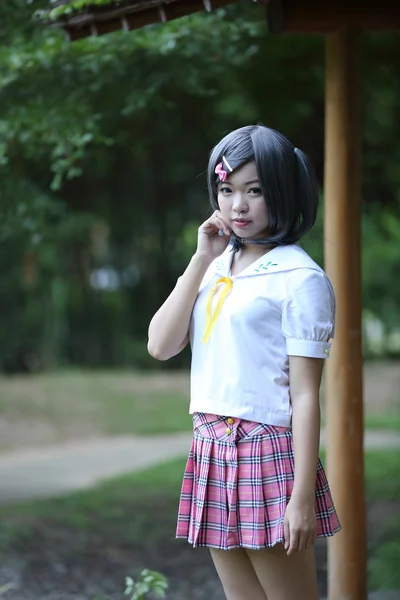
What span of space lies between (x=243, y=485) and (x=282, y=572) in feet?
0.76

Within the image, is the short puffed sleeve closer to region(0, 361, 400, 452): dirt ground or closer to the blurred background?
the blurred background

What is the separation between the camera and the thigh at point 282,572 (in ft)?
7.14

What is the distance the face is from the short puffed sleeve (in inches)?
6.5

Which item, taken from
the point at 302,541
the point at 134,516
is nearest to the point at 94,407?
the point at 134,516

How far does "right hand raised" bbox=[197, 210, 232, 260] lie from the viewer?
7.54 ft

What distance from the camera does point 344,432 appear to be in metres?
3.58

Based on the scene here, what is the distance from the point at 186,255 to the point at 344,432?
11755mm

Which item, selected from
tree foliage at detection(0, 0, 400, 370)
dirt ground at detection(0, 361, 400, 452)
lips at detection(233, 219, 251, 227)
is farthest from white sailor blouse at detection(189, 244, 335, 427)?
dirt ground at detection(0, 361, 400, 452)

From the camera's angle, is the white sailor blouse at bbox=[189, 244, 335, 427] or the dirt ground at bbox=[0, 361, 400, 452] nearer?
the white sailor blouse at bbox=[189, 244, 335, 427]

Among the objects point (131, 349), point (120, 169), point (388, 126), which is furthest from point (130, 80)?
point (131, 349)

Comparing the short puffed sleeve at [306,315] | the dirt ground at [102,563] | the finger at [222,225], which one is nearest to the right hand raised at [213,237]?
the finger at [222,225]

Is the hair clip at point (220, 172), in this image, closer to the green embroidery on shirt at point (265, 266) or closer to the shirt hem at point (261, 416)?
the green embroidery on shirt at point (265, 266)

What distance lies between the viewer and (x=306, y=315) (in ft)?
6.96

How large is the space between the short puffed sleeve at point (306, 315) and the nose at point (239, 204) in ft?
0.66
